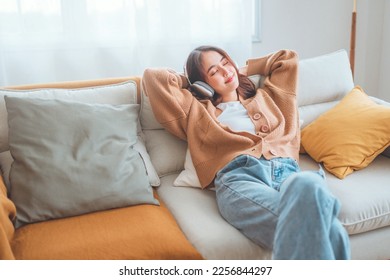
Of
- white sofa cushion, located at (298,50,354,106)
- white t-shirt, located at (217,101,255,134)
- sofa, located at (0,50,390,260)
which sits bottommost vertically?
sofa, located at (0,50,390,260)

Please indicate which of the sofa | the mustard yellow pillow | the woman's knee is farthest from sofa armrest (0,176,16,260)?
the mustard yellow pillow

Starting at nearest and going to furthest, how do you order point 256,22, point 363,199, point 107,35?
point 363,199 → point 107,35 → point 256,22

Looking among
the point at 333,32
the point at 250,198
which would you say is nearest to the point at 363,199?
the point at 250,198

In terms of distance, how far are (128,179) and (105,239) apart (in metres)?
0.29

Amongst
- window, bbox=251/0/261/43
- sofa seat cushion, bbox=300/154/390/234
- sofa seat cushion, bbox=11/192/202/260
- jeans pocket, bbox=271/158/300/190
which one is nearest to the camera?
sofa seat cushion, bbox=11/192/202/260

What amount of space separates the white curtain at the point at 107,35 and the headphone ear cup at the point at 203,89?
891 millimetres

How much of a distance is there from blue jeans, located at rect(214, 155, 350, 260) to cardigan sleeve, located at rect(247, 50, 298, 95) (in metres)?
0.38

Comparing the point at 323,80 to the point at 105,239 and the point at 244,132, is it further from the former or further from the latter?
the point at 105,239

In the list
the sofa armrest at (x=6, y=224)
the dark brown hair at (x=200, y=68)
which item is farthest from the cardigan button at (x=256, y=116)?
the sofa armrest at (x=6, y=224)

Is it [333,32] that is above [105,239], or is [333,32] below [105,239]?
above

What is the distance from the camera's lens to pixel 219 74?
1778 mm

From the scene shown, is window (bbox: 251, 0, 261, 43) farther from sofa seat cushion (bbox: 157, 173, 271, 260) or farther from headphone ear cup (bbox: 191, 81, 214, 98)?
sofa seat cushion (bbox: 157, 173, 271, 260)

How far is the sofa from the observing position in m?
1.33
